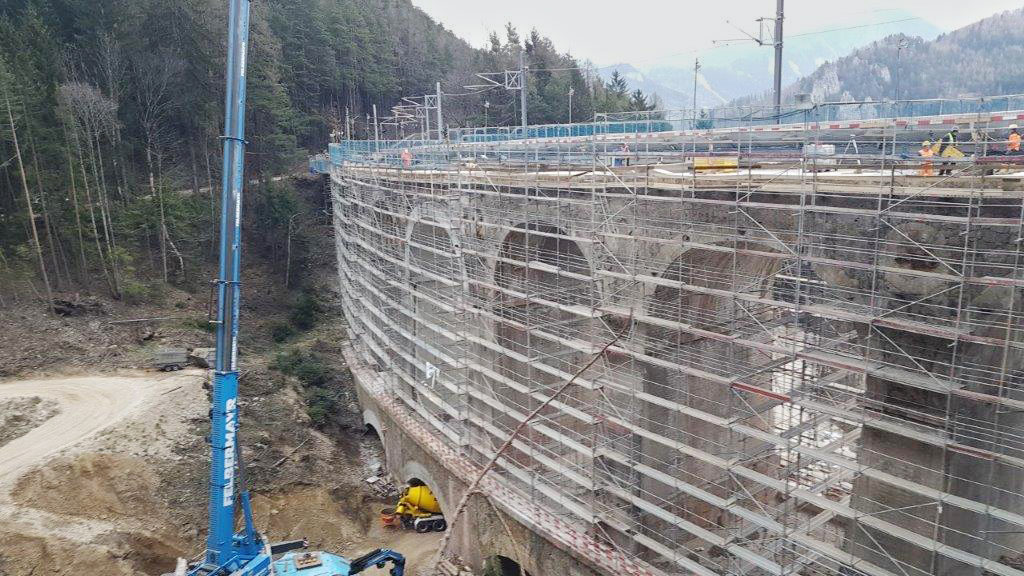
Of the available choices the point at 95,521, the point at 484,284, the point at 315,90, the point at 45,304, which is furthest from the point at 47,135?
the point at 315,90

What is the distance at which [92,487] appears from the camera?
19.9 meters

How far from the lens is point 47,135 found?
107 ft

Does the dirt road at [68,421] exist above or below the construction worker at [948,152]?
below

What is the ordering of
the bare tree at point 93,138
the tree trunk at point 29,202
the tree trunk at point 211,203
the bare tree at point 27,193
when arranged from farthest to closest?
the tree trunk at point 211,203 → the bare tree at point 93,138 → the tree trunk at point 29,202 → the bare tree at point 27,193

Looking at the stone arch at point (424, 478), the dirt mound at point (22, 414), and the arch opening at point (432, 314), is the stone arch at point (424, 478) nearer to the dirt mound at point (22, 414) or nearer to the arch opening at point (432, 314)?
the arch opening at point (432, 314)

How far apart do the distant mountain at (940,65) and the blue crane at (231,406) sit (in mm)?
59799

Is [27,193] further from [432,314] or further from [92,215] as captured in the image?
[432,314]

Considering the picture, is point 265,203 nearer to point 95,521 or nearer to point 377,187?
point 377,187

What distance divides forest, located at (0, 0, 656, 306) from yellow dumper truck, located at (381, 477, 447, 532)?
18720 millimetres

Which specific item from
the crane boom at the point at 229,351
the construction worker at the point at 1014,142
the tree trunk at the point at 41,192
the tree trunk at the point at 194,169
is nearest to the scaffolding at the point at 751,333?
the construction worker at the point at 1014,142

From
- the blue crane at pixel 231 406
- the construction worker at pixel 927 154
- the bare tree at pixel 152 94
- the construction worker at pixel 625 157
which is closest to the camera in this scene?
the construction worker at pixel 927 154

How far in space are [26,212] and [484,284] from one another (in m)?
24.4

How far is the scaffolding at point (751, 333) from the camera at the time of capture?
10.0m

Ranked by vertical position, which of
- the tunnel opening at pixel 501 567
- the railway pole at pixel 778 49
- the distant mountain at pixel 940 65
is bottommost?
the tunnel opening at pixel 501 567
